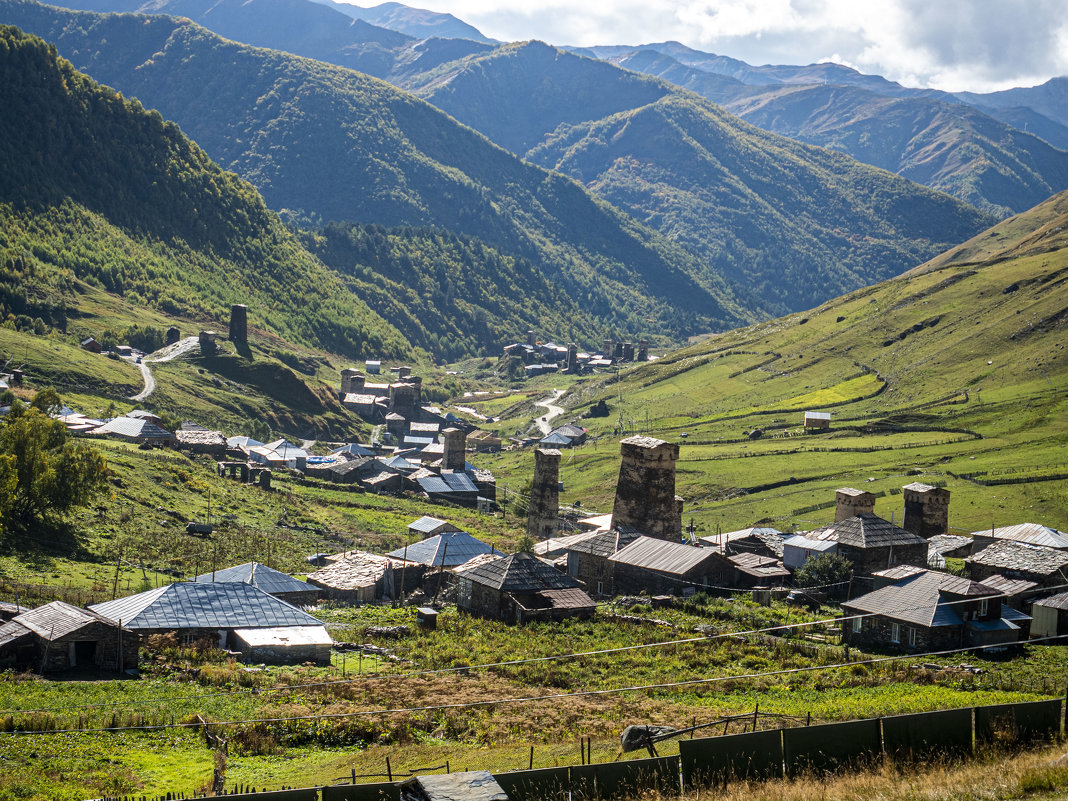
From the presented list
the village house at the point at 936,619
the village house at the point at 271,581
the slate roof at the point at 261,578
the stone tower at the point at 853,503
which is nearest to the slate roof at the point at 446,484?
the stone tower at the point at 853,503

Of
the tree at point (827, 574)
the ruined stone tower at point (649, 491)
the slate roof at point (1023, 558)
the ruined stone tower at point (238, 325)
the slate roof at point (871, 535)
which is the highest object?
the ruined stone tower at point (238, 325)

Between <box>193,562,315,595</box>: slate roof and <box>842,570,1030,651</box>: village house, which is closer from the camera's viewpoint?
<box>842,570,1030,651</box>: village house

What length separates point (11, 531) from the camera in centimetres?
4788

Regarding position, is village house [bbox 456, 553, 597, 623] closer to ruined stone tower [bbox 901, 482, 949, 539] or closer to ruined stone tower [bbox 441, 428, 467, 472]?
ruined stone tower [bbox 901, 482, 949, 539]

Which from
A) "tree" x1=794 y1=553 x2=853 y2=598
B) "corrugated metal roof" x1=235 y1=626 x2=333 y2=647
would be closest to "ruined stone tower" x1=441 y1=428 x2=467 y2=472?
"tree" x1=794 y1=553 x2=853 y2=598

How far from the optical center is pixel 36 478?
164 ft

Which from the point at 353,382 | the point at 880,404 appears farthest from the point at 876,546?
the point at 353,382

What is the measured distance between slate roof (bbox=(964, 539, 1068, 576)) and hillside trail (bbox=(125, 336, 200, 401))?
79.9 meters

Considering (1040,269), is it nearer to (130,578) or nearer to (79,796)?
(130,578)

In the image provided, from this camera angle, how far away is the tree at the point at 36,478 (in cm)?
4866

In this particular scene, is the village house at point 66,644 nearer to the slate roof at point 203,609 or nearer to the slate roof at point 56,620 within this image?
the slate roof at point 56,620

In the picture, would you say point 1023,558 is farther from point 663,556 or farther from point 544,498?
point 544,498

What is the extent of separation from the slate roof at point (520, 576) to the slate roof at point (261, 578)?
7.54 metres

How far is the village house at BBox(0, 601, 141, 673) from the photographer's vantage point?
1234 inches
